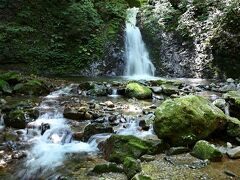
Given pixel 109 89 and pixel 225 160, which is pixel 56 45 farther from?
pixel 225 160

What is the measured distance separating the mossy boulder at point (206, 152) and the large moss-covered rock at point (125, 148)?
608 mm

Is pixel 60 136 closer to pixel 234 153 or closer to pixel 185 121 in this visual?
pixel 185 121

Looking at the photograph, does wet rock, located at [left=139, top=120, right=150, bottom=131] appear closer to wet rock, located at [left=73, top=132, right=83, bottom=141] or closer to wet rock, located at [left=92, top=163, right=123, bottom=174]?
wet rock, located at [left=73, top=132, right=83, bottom=141]

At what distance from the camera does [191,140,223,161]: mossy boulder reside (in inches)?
204

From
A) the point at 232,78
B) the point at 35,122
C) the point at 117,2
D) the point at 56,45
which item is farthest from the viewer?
the point at 117,2

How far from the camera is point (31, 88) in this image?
34.0 feet

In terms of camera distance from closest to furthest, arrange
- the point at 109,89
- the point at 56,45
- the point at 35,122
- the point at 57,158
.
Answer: the point at 57,158 → the point at 35,122 → the point at 109,89 → the point at 56,45

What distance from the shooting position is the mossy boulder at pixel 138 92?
10.1m

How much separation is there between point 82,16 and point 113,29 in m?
1.87

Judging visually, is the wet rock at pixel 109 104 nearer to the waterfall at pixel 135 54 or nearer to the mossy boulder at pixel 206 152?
the mossy boulder at pixel 206 152

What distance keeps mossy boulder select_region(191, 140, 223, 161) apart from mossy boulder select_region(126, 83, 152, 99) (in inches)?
188

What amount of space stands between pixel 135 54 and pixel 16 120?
10.9 metres

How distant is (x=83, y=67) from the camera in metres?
15.9

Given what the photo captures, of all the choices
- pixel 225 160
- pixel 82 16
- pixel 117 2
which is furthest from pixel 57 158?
pixel 117 2
